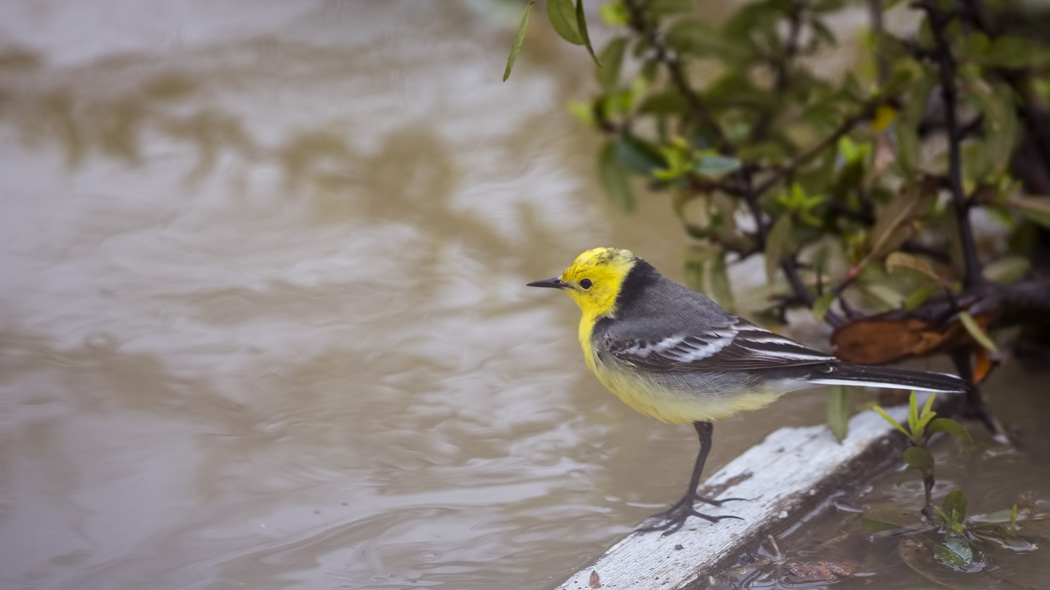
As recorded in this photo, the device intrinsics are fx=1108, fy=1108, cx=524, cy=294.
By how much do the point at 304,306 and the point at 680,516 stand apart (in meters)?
2.76

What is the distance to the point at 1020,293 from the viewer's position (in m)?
4.72

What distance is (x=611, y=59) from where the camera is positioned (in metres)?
5.03

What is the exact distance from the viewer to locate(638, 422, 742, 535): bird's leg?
3951 mm

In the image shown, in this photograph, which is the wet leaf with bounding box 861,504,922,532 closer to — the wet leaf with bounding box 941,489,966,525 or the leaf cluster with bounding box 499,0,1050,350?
the wet leaf with bounding box 941,489,966,525

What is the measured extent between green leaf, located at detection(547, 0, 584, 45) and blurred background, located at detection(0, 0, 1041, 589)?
1.81 meters

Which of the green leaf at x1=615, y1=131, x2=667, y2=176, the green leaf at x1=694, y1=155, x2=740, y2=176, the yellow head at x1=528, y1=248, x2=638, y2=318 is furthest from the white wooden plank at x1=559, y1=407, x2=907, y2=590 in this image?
the green leaf at x1=615, y1=131, x2=667, y2=176

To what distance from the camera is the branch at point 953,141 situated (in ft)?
14.7

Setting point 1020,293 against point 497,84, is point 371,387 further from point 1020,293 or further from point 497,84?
point 497,84

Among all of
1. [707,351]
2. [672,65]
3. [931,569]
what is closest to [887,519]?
[931,569]

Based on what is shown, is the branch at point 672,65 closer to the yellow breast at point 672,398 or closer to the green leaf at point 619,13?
the green leaf at point 619,13

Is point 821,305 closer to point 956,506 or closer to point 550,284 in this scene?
point 956,506

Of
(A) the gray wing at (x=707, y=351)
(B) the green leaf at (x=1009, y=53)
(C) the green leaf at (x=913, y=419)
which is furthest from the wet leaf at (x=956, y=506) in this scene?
(B) the green leaf at (x=1009, y=53)

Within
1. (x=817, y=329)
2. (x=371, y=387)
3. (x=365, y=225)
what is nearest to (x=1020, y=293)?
(x=817, y=329)

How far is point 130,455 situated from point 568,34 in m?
2.57
